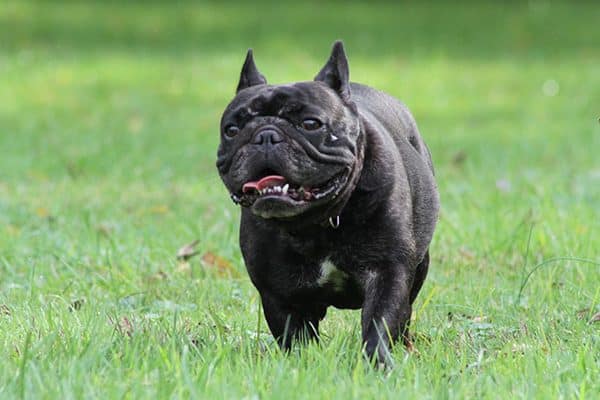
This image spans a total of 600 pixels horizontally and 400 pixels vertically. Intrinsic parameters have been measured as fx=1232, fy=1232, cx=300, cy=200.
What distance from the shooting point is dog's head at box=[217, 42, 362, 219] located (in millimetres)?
4098

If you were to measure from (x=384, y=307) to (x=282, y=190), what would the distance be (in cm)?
60

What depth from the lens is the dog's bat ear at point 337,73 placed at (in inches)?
175

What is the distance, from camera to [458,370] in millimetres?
4141

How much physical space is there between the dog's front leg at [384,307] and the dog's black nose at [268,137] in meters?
0.66

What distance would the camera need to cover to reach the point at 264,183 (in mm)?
4105

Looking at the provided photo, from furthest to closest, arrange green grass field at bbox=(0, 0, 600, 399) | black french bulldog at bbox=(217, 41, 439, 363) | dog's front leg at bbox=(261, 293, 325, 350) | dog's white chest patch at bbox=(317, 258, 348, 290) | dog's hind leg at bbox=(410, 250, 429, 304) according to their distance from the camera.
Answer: dog's hind leg at bbox=(410, 250, 429, 304) → dog's front leg at bbox=(261, 293, 325, 350) → dog's white chest patch at bbox=(317, 258, 348, 290) → black french bulldog at bbox=(217, 41, 439, 363) → green grass field at bbox=(0, 0, 600, 399)

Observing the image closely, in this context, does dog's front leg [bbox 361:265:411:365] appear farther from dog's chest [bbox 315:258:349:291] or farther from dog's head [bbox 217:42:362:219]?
dog's head [bbox 217:42:362:219]

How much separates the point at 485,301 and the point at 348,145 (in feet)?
5.37

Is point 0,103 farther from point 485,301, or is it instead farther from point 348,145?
point 348,145

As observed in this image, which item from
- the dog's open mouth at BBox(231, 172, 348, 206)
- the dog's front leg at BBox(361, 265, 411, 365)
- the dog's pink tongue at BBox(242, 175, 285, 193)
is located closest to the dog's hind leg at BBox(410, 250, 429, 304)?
the dog's front leg at BBox(361, 265, 411, 365)

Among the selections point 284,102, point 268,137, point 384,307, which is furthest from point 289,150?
point 384,307

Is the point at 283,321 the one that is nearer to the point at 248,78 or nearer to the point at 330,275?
A: the point at 330,275

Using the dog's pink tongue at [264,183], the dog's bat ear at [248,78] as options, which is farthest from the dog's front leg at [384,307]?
the dog's bat ear at [248,78]

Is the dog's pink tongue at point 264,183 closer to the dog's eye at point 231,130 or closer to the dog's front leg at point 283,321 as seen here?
the dog's eye at point 231,130
